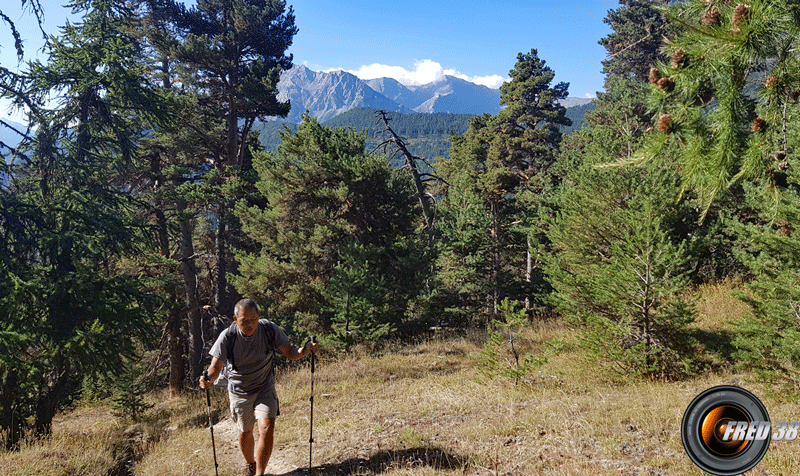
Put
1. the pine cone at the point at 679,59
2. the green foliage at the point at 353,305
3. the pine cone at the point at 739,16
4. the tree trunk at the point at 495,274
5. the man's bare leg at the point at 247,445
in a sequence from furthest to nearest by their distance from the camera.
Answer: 1. the tree trunk at the point at 495,274
2. the green foliage at the point at 353,305
3. the man's bare leg at the point at 247,445
4. the pine cone at the point at 679,59
5. the pine cone at the point at 739,16

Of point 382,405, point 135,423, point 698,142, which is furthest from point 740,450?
point 135,423

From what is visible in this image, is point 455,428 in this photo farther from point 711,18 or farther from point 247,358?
point 711,18

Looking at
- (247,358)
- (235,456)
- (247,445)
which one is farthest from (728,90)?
(235,456)

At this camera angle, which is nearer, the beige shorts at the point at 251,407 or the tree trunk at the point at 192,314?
the beige shorts at the point at 251,407

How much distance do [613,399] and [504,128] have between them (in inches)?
802

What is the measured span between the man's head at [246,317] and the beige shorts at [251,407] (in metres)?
0.76

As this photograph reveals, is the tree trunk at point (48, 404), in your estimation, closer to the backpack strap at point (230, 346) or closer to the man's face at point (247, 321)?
the backpack strap at point (230, 346)

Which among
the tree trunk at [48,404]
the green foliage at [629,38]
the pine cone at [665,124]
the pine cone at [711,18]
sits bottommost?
the tree trunk at [48,404]

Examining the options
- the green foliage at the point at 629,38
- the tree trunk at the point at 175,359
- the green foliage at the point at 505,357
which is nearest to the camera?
the green foliage at the point at 505,357

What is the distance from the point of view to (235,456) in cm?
641

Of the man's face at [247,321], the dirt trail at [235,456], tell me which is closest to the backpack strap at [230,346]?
the man's face at [247,321]

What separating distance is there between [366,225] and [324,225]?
145cm

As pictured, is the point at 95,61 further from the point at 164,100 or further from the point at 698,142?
the point at 698,142

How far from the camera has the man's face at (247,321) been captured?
15.3 ft
